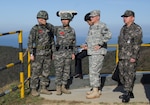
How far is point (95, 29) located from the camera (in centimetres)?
714

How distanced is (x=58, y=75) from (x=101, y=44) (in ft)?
4.00

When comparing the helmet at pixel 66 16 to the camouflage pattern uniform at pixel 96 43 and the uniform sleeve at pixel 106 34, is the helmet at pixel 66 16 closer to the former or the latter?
the camouflage pattern uniform at pixel 96 43

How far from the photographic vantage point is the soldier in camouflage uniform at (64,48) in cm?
752

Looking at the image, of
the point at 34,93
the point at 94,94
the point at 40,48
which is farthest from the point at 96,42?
the point at 34,93

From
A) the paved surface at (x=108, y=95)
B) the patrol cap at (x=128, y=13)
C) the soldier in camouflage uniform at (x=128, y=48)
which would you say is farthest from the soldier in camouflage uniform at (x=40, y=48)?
the patrol cap at (x=128, y=13)

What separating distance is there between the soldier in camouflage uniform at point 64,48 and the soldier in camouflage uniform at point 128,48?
1.08 m

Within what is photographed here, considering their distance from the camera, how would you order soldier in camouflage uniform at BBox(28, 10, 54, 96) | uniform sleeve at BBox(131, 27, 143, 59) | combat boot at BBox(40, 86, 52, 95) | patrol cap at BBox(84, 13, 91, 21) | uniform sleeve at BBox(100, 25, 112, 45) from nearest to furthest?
1. uniform sleeve at BBox(131, 27, 143, 59)
2. uniform sleeve at BBox(100, 25, 112, 45)
3. patrol cap at BBox(84, 13, 91, 21)
4. soldier in camouflage uniform at BBox(28, 10, 54, 96)
5. combat boot at BBox(40, 86, 52, 95)

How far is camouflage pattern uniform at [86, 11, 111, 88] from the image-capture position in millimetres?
7117

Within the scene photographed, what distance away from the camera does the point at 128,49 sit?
6910 mm

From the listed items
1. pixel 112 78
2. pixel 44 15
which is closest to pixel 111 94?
Answer: pixel 112 78

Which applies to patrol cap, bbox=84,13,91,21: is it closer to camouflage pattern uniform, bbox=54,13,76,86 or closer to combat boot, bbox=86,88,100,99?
camouflage pattern uniform, bbox=54,13,76,86

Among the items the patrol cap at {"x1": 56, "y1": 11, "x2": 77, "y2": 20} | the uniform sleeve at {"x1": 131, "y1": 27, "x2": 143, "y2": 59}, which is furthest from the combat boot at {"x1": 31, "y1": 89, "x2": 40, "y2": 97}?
the uniform sleeve at {"x1": 131, "y1": 27, "x2": 143, "y2": 59}

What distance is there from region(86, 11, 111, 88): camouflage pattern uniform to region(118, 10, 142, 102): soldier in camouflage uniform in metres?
0.32

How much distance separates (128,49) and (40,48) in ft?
6.13
